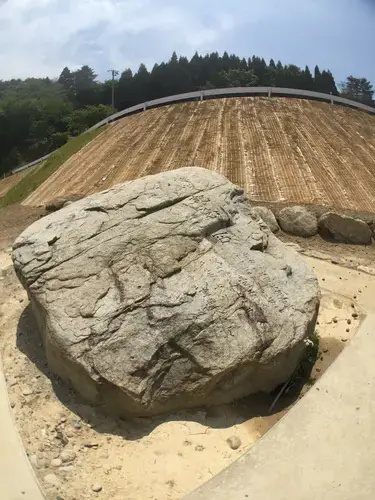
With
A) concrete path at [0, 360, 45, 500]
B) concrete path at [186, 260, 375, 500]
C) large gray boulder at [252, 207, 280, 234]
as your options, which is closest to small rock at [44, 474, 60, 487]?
concrete path at [0, 360, 45, 500]

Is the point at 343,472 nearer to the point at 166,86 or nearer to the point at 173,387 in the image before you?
the point at 173,387

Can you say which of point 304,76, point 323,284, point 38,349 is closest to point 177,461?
point 38,349

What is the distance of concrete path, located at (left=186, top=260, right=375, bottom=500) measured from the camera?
18.8ft

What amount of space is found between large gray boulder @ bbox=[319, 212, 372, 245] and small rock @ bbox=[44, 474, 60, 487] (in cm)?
947

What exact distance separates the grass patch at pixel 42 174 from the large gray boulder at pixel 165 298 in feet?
52.0

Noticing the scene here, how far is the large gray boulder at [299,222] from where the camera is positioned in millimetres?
13195

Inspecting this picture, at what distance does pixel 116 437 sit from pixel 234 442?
157cm

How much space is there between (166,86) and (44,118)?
500 inches

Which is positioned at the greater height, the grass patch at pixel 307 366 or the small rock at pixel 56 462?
the grass patch at pixel 307 366

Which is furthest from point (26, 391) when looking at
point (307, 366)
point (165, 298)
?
point (307, 366)

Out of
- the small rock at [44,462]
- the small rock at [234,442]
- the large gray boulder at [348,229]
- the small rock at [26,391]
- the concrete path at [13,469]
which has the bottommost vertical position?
the small rock at [234,442]

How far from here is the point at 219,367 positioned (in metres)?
6.75

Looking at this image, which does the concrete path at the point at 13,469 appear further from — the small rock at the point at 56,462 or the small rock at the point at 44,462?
the small rock at the point at 56,462

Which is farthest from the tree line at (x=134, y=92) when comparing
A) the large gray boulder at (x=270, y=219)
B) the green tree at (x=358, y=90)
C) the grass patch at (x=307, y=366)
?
the grass patch at (x=307, y=366)
